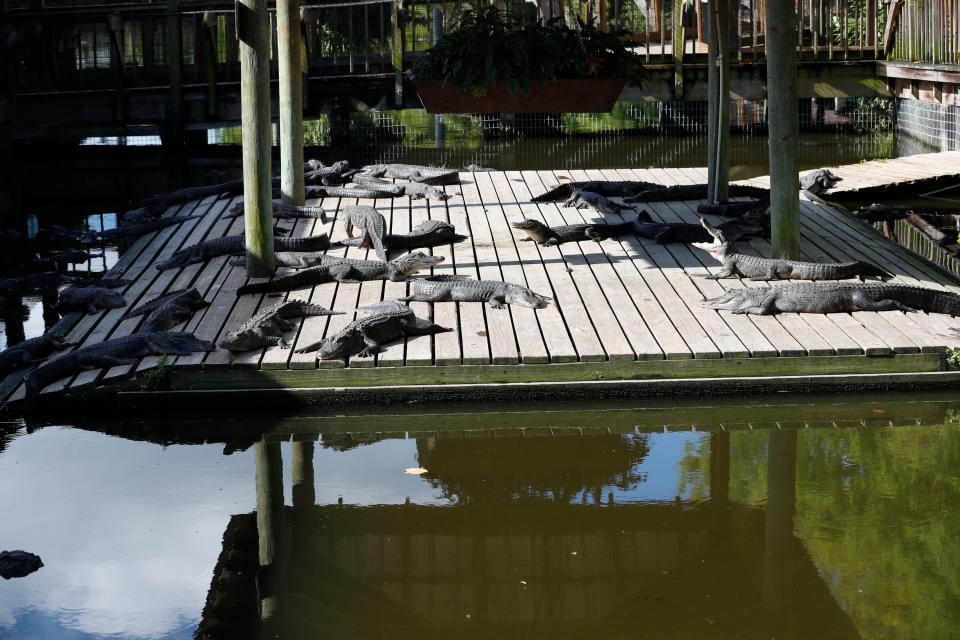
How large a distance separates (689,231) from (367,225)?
2121mm

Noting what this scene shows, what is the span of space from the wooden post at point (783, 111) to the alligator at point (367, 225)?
2405mm

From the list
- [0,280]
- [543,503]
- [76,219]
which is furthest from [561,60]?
[76,219]

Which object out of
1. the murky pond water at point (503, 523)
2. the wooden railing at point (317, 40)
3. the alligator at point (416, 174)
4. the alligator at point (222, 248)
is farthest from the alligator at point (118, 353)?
the wooden railing at point (317, 40)

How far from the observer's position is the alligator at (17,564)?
4020mm

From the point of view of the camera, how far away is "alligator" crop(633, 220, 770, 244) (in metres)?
7.76

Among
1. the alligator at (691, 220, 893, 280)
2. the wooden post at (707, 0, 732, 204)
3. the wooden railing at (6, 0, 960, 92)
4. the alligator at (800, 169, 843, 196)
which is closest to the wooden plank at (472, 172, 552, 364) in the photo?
the alligator at (691, 220, 893, 280)

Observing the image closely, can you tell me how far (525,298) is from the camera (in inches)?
252

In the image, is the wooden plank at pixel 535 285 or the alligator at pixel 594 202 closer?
the wooden plank at pixel 535 285

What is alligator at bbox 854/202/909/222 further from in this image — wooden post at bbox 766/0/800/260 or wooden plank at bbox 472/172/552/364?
wooden post at bbox 766/0/800/260

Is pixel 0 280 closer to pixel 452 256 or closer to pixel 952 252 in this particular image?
pixel 452 256

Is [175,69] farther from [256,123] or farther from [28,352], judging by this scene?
[28,352]

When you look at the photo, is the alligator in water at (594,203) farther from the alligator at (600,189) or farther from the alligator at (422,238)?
the alligator at (422,238)

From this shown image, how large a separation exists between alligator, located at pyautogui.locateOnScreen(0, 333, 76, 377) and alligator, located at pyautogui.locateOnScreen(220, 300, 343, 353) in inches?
40.3

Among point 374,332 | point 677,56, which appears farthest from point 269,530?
point 677,56
